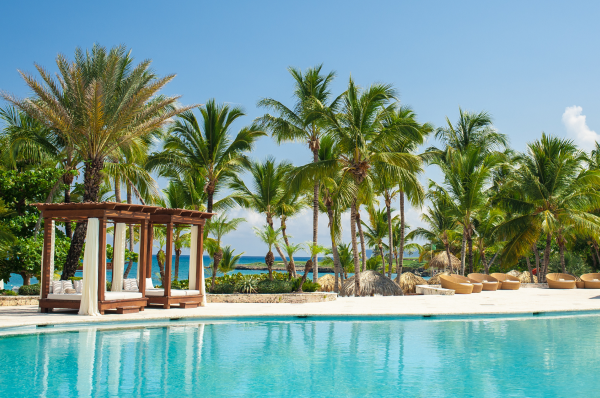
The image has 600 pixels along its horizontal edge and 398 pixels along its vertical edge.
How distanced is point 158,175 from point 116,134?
6546 millimetres

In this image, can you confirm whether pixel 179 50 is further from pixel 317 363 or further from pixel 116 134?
pixel 317 363

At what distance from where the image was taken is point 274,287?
15.9 metres

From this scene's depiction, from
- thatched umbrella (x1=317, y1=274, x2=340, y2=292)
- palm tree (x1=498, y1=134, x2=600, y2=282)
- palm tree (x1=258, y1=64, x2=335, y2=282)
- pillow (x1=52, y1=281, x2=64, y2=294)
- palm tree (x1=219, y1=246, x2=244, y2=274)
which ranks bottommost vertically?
thatched umbrella (x1=317, y1=274, x2=340, y2=292)

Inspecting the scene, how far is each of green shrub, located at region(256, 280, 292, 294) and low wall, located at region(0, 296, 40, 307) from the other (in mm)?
6318

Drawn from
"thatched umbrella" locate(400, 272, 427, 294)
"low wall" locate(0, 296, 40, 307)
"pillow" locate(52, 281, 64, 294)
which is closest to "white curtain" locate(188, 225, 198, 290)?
"pillow" locate(52, 281, 64, 294)

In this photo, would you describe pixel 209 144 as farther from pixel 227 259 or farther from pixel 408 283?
pixel 408 283

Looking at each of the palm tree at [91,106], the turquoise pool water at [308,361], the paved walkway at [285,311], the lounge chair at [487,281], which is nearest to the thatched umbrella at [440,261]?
the lounge chair at [487,281]

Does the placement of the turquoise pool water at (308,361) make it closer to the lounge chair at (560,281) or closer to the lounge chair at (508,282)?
the lounge chair at (508,282)

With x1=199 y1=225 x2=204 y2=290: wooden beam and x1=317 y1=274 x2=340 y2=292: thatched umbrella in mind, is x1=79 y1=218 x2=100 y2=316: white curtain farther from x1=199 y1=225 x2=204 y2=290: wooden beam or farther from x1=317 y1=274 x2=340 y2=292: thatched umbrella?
x1=317 y1=274 x2=340 y2=292: thatched umbrella

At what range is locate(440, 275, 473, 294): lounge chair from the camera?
1953 centimetres

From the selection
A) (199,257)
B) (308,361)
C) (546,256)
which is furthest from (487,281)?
(308,361)

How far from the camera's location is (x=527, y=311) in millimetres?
12758

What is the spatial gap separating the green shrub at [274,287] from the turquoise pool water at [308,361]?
4414 mm

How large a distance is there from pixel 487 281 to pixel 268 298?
1095cm
